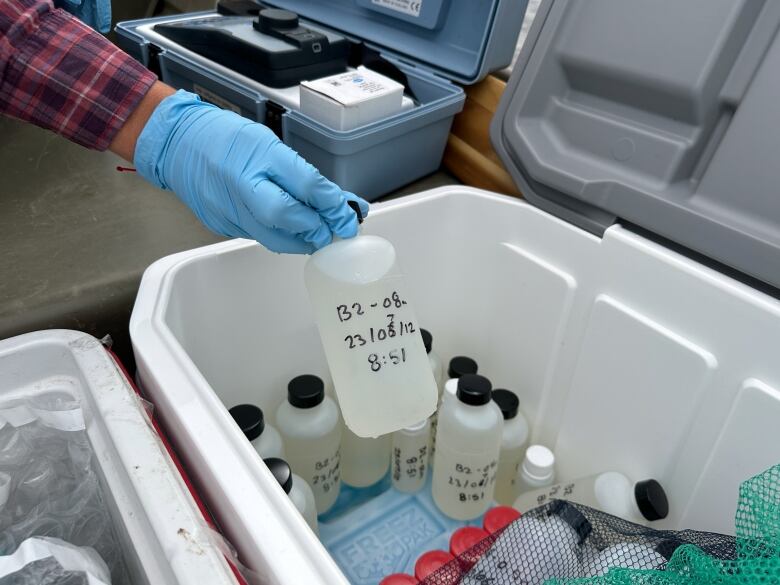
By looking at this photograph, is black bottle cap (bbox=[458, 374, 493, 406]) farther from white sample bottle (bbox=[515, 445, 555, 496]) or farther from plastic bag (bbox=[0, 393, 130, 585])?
plastic bag (bbox=[0, 393, 130, 585])

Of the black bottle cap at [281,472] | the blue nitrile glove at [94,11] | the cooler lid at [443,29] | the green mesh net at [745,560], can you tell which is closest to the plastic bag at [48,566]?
the black bottle cap at [281,472]

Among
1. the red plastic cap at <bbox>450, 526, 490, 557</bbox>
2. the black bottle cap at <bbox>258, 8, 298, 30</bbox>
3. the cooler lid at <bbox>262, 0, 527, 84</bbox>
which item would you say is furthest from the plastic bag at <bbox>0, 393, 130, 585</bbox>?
the cooler lid at <bbox>262, 0, 527, 84</bbox>

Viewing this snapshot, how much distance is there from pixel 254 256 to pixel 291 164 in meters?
0.20

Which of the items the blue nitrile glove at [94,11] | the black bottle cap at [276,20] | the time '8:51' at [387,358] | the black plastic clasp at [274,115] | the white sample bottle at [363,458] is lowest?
the white sample bottle at [363,458]

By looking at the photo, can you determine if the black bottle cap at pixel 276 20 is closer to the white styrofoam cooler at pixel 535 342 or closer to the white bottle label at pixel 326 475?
the white styrofoam cooler at pixel 535 342

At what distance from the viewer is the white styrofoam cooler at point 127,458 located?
16.6 inches

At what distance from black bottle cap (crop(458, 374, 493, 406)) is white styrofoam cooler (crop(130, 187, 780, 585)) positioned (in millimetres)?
181

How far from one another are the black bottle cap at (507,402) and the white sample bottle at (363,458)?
196 mm

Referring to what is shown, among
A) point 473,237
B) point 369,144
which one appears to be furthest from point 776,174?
point 369,144

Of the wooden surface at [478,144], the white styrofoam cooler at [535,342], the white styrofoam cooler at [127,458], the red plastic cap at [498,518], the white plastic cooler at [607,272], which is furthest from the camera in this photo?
the wooden surface at [478,144]

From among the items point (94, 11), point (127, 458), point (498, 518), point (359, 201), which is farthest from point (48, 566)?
point (94, 11)

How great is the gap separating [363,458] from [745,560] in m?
0.60

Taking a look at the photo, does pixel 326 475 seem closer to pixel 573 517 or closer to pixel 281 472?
pixel 281 472

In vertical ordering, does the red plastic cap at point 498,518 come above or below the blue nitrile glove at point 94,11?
below
